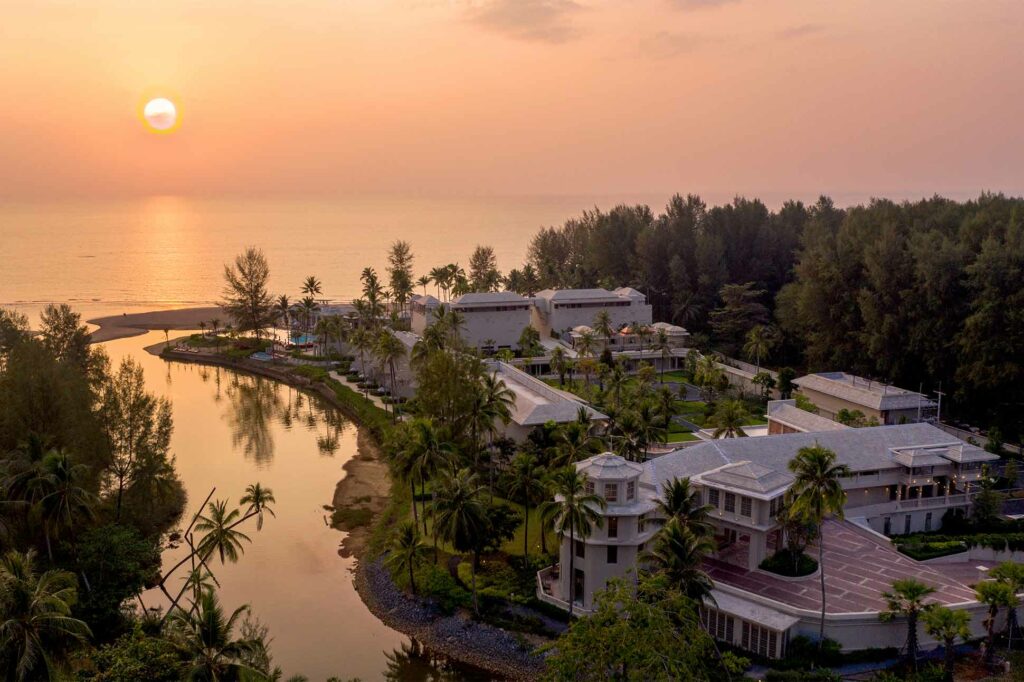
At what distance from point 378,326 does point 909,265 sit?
49717mm

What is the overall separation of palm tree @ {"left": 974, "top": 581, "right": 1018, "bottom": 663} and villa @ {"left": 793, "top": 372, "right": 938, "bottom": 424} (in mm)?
24609

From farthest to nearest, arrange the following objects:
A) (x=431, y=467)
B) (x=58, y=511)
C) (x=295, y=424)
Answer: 1. (x=295, y=424)
2. (x=431, y=467)
3. (x=58, y=511)

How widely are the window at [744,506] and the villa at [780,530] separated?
4 centimetres

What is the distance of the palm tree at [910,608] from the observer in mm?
26766

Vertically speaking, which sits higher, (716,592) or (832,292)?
(832,292)

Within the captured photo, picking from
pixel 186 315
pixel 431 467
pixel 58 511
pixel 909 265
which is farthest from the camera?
pixel 186 315

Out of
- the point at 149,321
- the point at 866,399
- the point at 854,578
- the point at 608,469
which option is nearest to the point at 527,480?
the point at 608,469

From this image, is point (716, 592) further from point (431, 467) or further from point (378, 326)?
point (378, 326)

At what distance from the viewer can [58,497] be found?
2912cm

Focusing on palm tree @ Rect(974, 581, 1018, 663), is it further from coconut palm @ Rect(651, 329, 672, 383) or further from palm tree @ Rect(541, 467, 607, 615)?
coconut palm @ Rect(651, 329, 672, 383)

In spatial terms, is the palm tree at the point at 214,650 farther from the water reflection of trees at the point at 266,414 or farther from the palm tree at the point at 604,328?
the palm tree at the point at 604,328

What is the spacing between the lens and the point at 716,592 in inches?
1160

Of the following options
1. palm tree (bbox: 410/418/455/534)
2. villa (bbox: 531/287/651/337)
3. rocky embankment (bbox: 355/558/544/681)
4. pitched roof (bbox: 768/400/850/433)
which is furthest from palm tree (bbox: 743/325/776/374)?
rocky embankment (bbox: 355/558/544/681)

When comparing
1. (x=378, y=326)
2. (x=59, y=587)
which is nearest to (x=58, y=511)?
(x=59, y=587)
